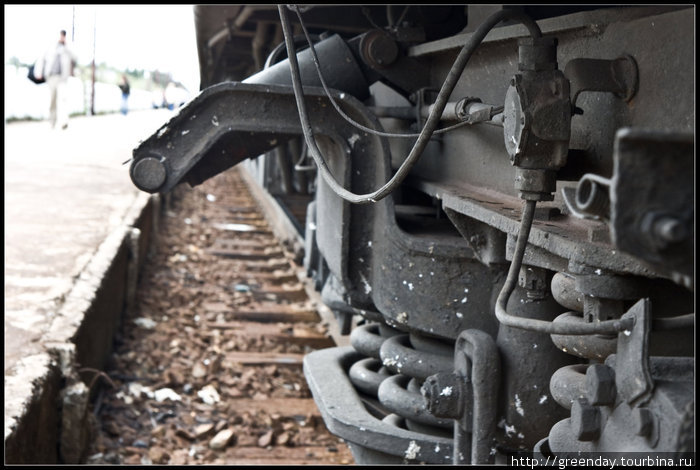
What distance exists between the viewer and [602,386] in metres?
1.33

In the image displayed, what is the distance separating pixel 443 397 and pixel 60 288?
115 inches

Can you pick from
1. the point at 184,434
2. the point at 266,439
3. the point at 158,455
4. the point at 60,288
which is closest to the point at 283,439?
the point at 266,439

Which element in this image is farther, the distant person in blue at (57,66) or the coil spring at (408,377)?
the distant person in blue at (57,66)

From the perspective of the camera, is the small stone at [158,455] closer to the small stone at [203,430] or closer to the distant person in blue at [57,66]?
the small stone at [203,430]

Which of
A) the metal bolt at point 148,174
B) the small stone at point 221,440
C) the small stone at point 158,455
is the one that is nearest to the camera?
the metal bolt at point 148,174

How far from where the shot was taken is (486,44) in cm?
223

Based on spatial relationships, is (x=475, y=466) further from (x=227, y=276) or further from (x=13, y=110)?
(x=13, y=110)

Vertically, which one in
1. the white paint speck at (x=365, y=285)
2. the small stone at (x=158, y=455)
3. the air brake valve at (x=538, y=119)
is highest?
the air brake valve at (x=538, y=119)

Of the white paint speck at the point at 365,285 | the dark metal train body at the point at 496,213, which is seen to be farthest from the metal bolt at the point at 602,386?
the white paint speck at the point at 365,285

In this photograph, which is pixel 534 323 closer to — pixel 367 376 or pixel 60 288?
pixel 367 376

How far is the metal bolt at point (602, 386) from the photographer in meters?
1.33

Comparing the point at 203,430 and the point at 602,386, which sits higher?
the point at 602,386

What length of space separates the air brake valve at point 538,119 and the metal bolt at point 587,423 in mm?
404

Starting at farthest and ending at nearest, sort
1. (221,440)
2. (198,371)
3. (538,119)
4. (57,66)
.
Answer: (57,66) < (198,371) < (221,440) < (538,119)
